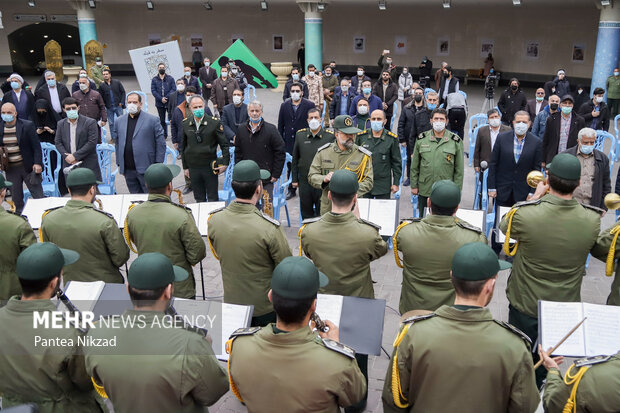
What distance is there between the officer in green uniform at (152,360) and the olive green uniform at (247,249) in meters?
1.19

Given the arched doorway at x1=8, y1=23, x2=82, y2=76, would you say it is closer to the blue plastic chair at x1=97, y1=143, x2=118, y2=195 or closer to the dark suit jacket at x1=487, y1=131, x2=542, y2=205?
the blue plastic chair at x1=97, y1=143, x2=118, y2=195

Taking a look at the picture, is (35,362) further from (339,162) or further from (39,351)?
(339,162)

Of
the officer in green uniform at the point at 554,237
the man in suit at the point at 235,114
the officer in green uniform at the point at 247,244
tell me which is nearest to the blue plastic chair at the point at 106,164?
the man in suit at the point at 235,114

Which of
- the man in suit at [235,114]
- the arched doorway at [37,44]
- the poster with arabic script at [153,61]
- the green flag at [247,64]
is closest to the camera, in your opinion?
the man in suit at [235,114]

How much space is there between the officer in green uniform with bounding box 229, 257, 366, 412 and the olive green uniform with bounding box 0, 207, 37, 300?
7.79ft

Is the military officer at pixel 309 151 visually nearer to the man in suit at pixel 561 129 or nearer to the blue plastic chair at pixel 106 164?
the blue plastic chair at pixel 106 164

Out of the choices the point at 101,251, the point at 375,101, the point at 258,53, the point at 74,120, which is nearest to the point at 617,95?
the point at 375,101

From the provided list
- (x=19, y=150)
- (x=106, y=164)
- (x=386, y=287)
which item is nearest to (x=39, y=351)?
(x=386, y=287)

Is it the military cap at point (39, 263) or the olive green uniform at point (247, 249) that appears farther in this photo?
the olive green uniform at point (247, 249)

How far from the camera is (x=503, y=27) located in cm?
2380

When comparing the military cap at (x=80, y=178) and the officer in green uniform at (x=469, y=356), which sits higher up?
the military cap at (x=80, y=178)

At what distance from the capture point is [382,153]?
6742 millimetres

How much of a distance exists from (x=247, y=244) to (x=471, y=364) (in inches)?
73.3

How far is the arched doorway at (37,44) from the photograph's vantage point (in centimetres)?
2811
